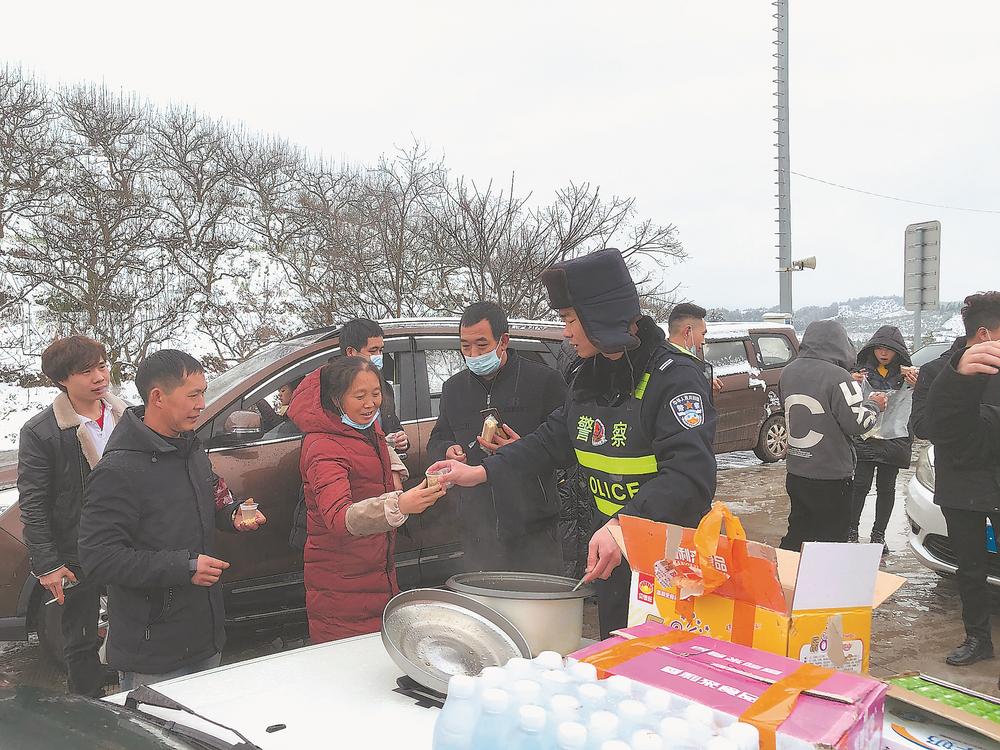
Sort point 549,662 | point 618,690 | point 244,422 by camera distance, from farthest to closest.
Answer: point 244,422 → point 549,662 → point 618,690

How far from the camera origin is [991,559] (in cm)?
447

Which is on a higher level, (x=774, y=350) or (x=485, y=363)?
(x=485, y=363)

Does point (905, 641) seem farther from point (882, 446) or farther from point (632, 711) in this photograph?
point (632, 711)

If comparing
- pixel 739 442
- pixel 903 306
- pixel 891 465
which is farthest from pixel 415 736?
pixel 903 306

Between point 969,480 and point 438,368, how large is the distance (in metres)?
3.16

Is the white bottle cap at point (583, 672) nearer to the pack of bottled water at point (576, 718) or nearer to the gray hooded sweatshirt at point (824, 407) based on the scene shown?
the pack of bottled water at point (576, 718)

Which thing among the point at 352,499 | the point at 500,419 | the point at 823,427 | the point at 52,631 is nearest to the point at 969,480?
the point at 823,427

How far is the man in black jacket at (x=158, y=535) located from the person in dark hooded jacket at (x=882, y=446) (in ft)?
16.5

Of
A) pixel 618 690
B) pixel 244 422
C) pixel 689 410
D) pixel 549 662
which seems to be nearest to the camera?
pixel 618 690

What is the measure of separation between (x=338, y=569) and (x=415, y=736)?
153 cm

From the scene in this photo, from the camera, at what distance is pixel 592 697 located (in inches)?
49.5

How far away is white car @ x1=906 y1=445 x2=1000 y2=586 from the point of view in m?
4.89

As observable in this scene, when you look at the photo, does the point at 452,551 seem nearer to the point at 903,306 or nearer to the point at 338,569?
the point at 338,569

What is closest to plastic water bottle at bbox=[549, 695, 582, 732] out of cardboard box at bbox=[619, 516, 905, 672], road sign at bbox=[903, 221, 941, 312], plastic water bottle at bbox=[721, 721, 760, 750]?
plastic water bottle at bbox=[721, 721, 760, 750]
